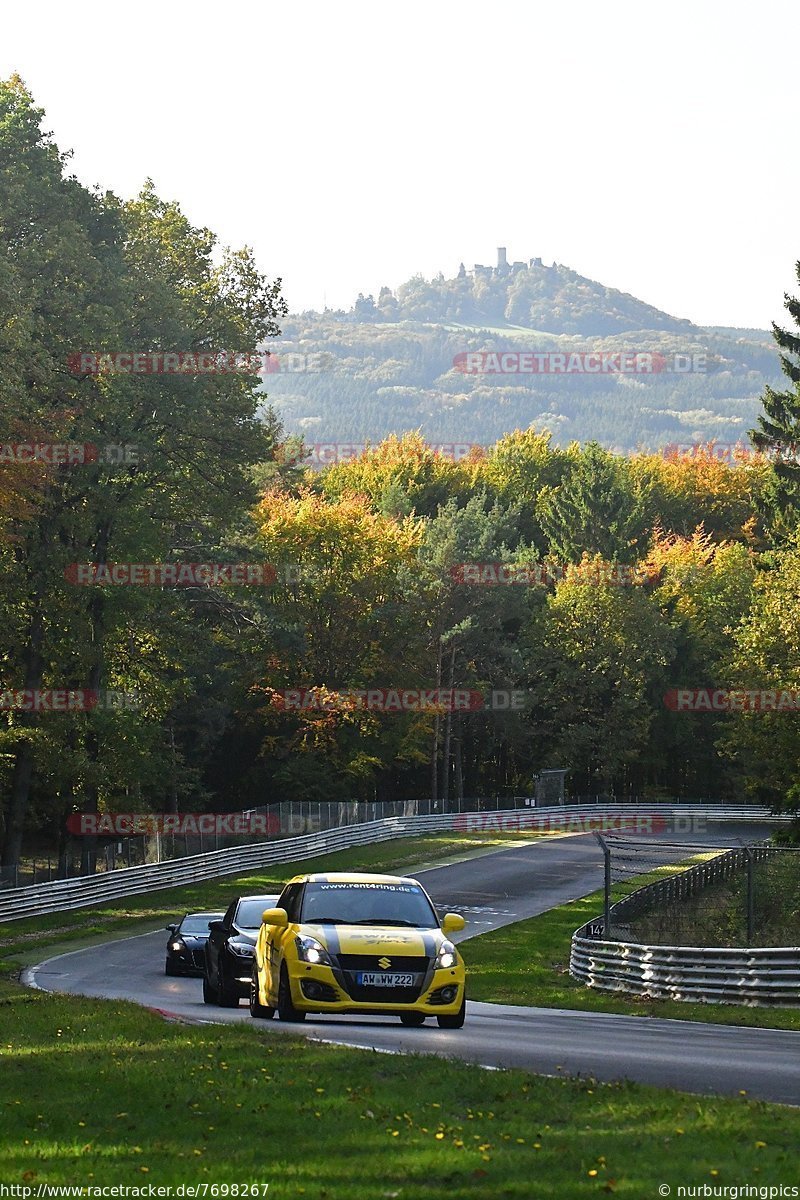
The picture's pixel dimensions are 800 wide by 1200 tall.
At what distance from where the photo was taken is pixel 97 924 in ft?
140

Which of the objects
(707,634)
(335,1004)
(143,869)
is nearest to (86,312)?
(143,869)

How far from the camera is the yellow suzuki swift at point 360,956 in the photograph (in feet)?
55.7

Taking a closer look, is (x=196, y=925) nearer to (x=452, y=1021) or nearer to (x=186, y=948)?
(x=186, y=948)

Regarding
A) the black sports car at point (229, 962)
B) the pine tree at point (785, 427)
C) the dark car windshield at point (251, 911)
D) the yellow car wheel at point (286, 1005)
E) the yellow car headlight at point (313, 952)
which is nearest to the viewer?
the yellow car headlight at point (313, 952)

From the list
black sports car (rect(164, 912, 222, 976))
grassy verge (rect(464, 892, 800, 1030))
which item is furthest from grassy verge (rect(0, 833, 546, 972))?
grassy verge (rect(464, 892, 800, 1030))

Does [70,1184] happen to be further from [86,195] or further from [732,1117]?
[86,195]

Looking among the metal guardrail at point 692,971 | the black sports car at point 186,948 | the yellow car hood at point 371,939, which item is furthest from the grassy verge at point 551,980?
the yellow car hood at point 371,939

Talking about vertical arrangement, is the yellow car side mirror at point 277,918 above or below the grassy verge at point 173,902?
above

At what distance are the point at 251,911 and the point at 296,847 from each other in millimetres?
34812

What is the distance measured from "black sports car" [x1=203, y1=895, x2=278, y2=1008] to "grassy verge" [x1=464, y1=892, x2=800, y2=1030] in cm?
506

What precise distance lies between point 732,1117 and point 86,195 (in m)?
43.5

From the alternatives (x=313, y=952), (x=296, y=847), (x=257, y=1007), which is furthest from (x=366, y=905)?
(x=296, y=847)

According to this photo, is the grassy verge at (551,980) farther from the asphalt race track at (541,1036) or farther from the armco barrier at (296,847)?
the armco barrier at (296,847)

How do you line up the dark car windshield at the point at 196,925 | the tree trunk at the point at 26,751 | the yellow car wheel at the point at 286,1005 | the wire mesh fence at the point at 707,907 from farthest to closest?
the tree trunk at the point at 26,751 < the wire mesh fence at the point at 707,907 < the dark car windshield at the point at 196,925 < the yellow car wheel at the point at 286,1005
